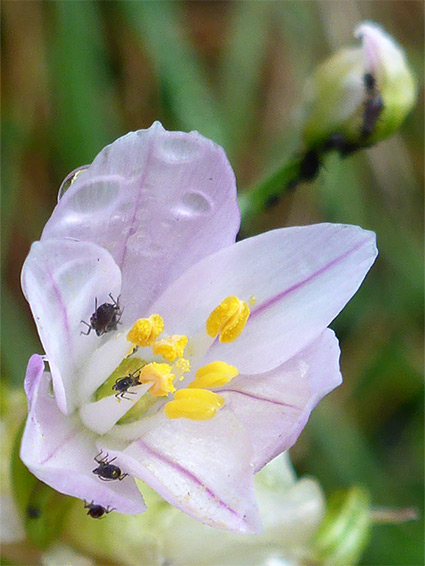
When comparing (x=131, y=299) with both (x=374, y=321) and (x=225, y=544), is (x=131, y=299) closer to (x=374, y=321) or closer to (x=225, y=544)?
(x=225, y=544)

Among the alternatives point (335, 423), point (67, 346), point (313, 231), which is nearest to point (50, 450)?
point (67, 346)

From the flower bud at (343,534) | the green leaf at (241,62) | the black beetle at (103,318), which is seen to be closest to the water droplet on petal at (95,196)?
the black beetle at (103,318)

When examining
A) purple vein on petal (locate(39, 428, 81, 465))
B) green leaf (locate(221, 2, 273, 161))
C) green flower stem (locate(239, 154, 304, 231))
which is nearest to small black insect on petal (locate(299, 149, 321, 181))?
green flower stem (locate(239, 154, 304, 231))

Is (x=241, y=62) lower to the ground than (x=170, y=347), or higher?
lower

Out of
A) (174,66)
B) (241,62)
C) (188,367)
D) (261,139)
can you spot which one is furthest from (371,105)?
(261,139)

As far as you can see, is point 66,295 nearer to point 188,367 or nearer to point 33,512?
point 188,367

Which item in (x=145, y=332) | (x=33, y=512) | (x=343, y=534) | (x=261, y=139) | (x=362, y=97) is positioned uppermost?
(x=362, y=97)

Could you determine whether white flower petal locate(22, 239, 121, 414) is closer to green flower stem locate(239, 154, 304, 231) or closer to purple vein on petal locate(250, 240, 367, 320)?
purple vein on petal locate(250, 240, 367, 320)
